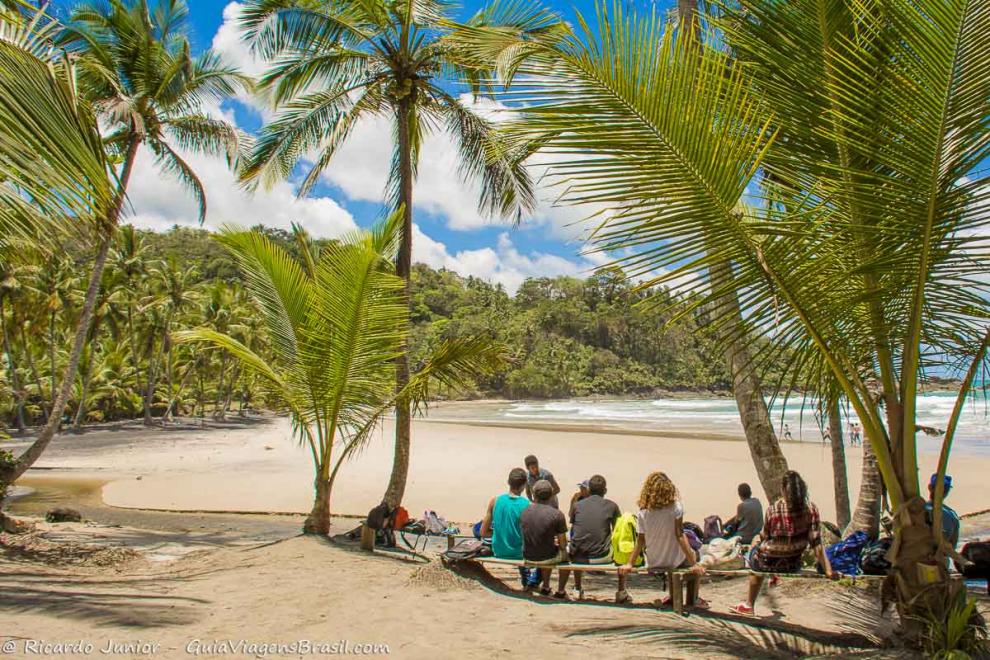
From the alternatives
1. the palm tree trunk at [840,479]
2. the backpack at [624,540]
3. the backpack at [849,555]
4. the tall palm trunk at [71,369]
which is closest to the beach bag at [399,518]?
the backpack at [624,540]

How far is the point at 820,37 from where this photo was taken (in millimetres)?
Answer: 2814

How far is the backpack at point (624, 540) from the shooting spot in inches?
190

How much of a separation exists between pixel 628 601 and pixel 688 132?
149 inches

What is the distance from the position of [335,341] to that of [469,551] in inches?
106

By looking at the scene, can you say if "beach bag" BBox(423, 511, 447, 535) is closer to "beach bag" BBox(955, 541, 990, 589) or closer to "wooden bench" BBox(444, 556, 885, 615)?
"wooden bench" BBox(444, 556, 885, 615)

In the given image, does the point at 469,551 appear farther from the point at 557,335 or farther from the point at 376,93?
the point at 557,335

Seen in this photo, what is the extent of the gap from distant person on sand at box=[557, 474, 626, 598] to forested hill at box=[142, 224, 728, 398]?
6031cm

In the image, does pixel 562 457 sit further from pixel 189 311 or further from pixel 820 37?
pixel 189 311

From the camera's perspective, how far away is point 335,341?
657cm

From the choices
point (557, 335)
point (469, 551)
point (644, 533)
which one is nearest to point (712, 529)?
point (644, 533)

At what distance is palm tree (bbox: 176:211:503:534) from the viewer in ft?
21.4

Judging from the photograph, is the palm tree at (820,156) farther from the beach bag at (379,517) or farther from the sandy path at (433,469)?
the sandy path at (433,469)

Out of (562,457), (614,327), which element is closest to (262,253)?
(562,457)

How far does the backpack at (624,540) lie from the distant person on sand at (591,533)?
141 mm
